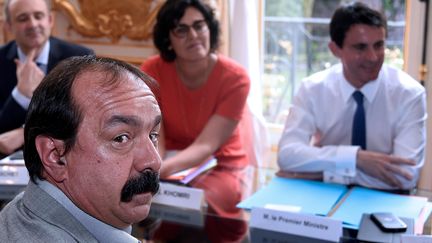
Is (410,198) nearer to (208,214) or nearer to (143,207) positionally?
(208,214)

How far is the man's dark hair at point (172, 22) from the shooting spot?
8.45 ft

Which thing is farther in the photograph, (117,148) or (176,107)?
(176,107)

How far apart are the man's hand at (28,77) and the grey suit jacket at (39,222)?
165 cm

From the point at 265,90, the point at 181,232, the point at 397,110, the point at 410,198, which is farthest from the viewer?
the point at 265,90

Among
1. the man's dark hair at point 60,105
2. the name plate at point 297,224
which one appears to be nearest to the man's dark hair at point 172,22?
the name plate at point 297,224

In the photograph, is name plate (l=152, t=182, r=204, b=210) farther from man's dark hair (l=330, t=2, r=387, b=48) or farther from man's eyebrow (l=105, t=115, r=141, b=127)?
man's dark hair (l=330, t=2, r=387, b=48)

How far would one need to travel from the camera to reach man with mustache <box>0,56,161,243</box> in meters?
0.96

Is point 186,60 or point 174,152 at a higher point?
point 186,60

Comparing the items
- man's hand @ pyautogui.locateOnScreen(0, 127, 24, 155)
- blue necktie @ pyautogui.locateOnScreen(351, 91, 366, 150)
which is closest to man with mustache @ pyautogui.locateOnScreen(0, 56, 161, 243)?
man's hand @ pyautogui.locateOnScreen(0, 127, 24, 155)

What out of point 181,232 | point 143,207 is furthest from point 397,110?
point 143,207

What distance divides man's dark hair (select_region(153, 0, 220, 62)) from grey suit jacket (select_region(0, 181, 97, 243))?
66.4 inches

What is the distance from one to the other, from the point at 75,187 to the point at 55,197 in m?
0.04

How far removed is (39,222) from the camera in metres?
0.93

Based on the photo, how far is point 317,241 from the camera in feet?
5.19
